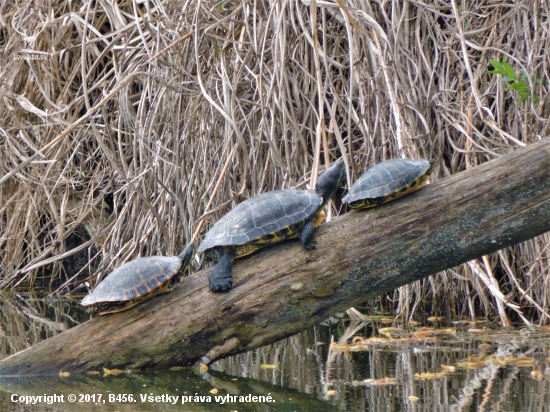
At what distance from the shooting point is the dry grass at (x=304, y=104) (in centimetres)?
431

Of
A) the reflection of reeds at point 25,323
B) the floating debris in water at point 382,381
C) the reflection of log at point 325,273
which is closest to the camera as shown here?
the floating debris in water at point 382,381

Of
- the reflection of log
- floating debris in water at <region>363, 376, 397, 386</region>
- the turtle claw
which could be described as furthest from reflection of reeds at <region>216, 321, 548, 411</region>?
the turtle claw

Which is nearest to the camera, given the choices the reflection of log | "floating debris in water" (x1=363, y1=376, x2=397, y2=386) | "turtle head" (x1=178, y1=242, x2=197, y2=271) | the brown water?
the brown water

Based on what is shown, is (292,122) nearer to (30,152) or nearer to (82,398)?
(82,398)

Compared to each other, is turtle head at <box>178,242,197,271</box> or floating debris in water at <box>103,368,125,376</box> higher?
turtle head at <box>178,242,197,271</box>

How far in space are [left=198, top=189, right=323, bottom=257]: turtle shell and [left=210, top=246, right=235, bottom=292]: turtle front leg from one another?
0.05 meters

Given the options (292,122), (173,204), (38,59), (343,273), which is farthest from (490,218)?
(38,59)

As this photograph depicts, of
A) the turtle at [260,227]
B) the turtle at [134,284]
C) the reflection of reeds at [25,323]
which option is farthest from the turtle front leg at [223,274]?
the reflection of reeds at [25,323]

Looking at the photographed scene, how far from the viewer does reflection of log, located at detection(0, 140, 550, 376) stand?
3082 mm

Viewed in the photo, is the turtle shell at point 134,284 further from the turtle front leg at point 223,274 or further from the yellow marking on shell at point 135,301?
the turtle front leg at point 223,274

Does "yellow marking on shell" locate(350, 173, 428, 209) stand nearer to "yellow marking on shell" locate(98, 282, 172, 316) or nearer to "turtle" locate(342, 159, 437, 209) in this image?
"turtle" locate(342, 159, 437, 209)

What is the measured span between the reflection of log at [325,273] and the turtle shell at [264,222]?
0.07m

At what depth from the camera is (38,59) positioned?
20.0ft

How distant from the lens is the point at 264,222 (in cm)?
333
